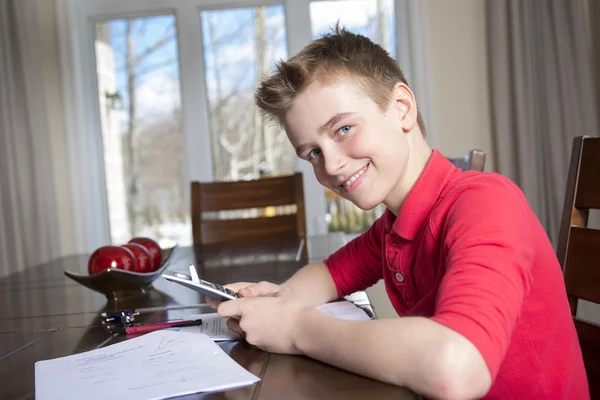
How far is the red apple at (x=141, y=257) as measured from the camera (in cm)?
137

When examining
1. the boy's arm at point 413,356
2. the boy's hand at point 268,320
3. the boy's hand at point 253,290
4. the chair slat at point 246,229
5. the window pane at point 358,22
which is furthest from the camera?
the window pane at point 358,22

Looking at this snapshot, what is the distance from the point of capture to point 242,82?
12.2 ft

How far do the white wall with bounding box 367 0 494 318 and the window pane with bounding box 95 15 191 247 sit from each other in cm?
158

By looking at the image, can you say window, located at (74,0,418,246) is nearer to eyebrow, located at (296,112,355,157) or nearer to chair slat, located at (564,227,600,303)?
chair slat, located at (564,227,600,303)

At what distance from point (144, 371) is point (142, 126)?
10.7ft

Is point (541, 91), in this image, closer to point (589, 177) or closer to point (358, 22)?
point (358, 22)

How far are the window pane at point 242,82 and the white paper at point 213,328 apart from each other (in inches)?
108

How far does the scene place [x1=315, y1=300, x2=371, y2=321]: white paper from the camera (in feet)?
3.08

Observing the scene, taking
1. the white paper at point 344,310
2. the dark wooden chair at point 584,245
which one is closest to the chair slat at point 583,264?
the dark wooden chair at point 584,245

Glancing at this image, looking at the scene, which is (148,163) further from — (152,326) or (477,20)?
(152,326)

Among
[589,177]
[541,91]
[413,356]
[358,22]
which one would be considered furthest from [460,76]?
[413,356]

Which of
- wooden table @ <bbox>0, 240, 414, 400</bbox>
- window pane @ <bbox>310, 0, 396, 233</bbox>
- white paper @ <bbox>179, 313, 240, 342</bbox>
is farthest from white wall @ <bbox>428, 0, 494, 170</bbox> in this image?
white paper @ <bbox>179, 313, 240, 342</bbox>

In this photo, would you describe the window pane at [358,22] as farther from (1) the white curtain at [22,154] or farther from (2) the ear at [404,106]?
(2) the ear at [404,106]

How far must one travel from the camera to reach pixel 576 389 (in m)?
0.88
